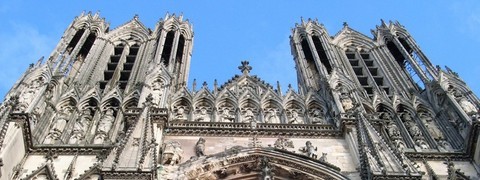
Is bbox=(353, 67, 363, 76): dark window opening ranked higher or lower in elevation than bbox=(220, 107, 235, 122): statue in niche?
higher

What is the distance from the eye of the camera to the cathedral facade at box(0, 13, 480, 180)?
14812 mm

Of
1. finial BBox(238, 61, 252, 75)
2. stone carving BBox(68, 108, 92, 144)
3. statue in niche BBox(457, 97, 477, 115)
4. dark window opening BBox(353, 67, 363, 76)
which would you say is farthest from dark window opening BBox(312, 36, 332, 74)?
stone carving BBox(68, 108, 92, 144)

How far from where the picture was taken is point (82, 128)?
681 inches

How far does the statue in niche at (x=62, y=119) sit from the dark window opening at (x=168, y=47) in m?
4.75

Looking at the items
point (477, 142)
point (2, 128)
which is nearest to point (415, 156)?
point (477, 142)

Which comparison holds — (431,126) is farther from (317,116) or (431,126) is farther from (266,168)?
(266,168)

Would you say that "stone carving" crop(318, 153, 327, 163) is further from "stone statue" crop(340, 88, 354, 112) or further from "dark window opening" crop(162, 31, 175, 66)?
"dark window opening" crop(162, 31, 175, 66)

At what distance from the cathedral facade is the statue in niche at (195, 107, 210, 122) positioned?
0.06m

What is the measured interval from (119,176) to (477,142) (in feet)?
26.4

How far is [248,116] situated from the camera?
1827 cm

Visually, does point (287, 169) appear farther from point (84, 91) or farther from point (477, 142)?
point (84, 91)

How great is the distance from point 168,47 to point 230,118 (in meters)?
6.85

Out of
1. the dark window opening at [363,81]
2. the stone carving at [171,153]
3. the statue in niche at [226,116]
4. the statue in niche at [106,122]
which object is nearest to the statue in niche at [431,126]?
the dark window opening at [363,81]

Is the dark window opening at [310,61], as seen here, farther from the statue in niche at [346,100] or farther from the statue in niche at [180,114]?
the statue in niche at [180,114]
